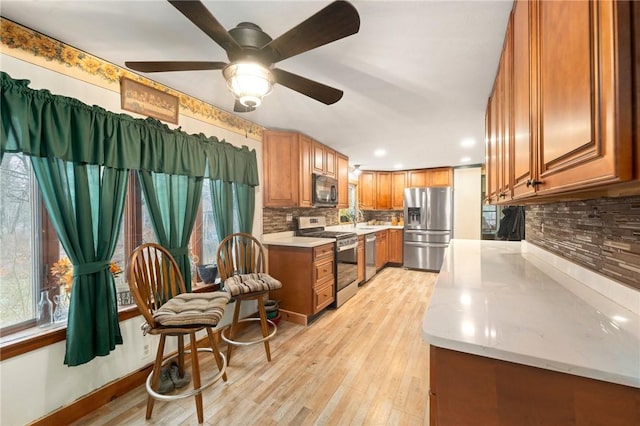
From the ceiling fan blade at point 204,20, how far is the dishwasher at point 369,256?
11.5ft

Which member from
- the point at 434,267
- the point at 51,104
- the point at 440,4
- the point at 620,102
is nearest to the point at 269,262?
the point at 51,104

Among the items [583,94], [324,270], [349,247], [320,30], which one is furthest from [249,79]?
[349,247]

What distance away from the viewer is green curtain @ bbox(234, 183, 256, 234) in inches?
Result: 105

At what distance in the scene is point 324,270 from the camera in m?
2.99

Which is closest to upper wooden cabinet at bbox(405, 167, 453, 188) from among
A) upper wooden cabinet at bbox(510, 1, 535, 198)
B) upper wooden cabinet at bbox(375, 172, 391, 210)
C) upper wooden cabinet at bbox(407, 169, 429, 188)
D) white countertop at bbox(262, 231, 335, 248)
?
upper wooden cabinet at bbox(407, 169, 429, 188)

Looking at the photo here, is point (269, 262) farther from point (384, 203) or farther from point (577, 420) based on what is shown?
point (384, 203)

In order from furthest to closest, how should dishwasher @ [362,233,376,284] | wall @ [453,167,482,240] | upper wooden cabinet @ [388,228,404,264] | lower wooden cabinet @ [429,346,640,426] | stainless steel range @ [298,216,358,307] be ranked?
upper wooden cabinet @ [388,228,404,264] → wall @ [453,167,482,240] → dishwasher @ [362,233,376,284] → stainless steel range @ [298,216,358,307] → lower wooden cabinet @ [429,346,640,426]

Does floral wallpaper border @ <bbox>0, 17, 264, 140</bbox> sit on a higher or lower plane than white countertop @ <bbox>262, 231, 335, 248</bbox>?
higher

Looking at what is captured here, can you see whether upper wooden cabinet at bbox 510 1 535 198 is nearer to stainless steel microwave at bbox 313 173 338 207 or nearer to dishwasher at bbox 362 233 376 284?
stainless steel microwave at bbox 313 173 338 207

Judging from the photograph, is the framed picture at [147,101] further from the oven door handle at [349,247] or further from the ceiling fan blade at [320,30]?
the oven door handle at [349,247]

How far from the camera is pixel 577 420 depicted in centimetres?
61

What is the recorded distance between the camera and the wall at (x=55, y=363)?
132cm

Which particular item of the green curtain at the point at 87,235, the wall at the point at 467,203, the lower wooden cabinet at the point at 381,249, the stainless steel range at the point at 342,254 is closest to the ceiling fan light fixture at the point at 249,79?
the green curtain at the point at 87,235

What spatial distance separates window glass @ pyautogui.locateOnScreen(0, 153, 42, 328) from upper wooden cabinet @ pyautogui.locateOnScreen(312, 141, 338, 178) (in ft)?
8.42
